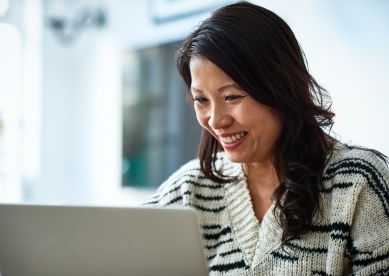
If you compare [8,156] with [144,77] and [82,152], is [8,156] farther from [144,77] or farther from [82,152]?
[144,77]

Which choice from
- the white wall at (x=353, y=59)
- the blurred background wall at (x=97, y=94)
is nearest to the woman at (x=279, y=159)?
the white wall at (x=353, y=59)

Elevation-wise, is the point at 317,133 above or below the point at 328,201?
above

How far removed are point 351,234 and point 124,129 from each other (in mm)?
2677

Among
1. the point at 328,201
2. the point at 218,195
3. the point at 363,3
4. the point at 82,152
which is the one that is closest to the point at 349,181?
the point at 328,201

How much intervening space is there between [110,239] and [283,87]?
1.89 feet

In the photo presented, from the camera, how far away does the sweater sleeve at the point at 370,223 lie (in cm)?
117

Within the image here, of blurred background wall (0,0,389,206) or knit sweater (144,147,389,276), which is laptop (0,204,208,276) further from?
blurred background wall (0,0,389,206)

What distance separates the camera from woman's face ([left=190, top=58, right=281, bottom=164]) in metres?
1.32

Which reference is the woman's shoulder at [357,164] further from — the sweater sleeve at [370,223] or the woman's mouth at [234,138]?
the woman's mouth at [234,138]

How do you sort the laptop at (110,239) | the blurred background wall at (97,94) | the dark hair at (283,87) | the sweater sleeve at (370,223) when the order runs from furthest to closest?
the blurred background wall at (97,94)
the dark hair at (283,87)
the sweater sleeve at (370,223)
the laptop at (110,239)

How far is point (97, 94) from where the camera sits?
408 cm

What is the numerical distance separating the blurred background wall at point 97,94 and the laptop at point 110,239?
1.61 metres

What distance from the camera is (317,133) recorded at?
1.38 m

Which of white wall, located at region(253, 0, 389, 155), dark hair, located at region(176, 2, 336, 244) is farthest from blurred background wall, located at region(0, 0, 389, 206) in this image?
dark hair, located at region(176, 2, 336, 244)
